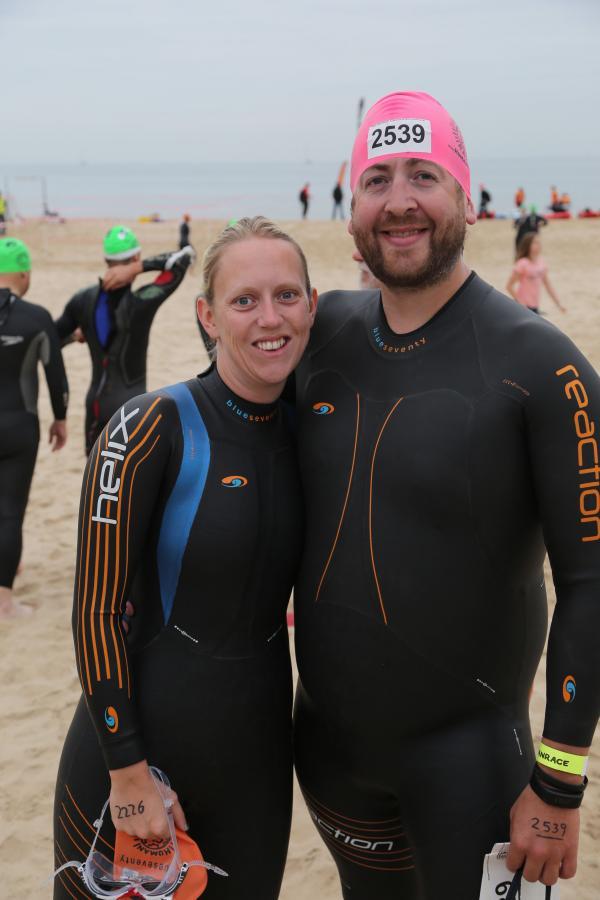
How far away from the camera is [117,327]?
18.4ft

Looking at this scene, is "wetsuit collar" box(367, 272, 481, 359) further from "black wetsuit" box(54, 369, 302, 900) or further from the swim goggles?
the swim goggles

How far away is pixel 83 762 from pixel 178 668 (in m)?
0.33

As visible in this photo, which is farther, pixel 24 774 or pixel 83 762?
pixel 24 774

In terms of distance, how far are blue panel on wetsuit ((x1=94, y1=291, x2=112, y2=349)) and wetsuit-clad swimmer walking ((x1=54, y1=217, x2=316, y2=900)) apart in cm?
359

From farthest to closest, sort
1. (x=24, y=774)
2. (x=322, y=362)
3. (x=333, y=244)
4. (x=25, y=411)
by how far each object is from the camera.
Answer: (x=333, y=244)
(x=25, y=411)
(x=24, y=774)
(x=322, y=362)

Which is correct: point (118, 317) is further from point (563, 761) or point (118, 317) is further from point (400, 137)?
point (563, 761)

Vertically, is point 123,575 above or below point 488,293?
below

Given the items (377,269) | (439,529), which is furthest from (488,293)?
(439,529)

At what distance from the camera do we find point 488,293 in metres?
2.11

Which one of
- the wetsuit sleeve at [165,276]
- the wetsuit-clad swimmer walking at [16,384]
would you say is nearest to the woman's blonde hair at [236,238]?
the wetsuit-clad swimmer walking at [16,384]

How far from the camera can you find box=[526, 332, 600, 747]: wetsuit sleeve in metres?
1.82

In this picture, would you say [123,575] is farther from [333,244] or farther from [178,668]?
[333,244]

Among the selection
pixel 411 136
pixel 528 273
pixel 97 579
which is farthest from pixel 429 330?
pixel 528 273

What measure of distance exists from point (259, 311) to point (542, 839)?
4.30 feet
